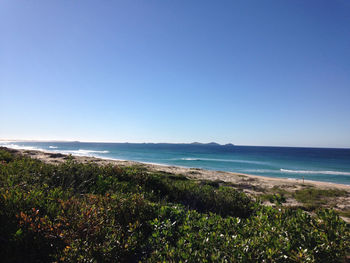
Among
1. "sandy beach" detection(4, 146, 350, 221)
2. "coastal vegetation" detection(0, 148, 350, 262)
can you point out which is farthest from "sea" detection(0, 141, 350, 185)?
"coastal vegetation" detection(0, 148, 350, 262)

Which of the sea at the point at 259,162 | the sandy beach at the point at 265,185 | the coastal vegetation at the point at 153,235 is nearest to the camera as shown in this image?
the coastal vegetation at the point at 153,235

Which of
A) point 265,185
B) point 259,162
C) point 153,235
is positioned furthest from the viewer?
point 259,162

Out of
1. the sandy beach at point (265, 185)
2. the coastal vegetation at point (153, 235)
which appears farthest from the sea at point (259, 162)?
the coastal vegetation at point (153, 235)

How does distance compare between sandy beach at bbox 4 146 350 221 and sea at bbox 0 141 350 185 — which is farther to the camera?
sea at bbox 0 141 350 185

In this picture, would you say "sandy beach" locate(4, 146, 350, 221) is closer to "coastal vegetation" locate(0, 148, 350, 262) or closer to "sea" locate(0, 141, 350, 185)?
"coastal vegetation" locate(0, 148, 350, 262)

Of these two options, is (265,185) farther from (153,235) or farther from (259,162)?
(259,162)

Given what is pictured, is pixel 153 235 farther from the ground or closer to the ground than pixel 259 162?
farther from the ground

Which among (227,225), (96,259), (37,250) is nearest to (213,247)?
(227,225)

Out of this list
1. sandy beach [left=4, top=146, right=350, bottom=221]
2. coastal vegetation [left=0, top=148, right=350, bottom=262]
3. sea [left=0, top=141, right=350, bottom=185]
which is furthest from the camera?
sea [left=0, top=141, right=350, bottom=185]

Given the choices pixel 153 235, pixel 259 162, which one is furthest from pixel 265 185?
pixel 259 162

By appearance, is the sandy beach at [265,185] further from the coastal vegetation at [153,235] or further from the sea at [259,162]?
the sea at [259,162]

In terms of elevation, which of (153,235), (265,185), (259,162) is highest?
(153,235)

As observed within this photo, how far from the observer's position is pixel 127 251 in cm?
280

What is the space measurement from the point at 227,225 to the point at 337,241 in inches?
A: 56.8
